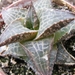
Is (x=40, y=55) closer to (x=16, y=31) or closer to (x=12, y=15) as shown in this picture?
(x=16, y=31)

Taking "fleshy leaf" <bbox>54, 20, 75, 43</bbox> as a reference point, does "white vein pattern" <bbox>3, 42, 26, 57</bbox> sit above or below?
below

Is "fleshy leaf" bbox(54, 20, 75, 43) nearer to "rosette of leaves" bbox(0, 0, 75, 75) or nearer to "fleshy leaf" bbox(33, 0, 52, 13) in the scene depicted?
"rosette of leaves" bbox(0, 0, 75, 75)

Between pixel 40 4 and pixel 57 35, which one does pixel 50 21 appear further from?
pixel 40 4

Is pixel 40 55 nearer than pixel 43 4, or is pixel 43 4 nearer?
pixel 40 55

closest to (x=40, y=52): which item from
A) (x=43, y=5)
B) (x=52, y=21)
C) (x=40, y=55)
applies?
(x=40, y=55)

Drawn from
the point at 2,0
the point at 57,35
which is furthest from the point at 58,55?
the point at 2,0

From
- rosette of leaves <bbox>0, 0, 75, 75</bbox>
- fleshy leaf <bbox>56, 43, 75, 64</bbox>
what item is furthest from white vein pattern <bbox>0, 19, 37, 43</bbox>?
fleshy leaf <bbox>56, 43, 75, 64</bbox>

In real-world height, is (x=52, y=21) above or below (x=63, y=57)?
above
